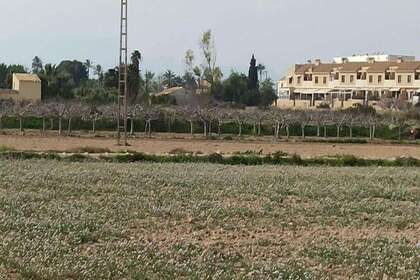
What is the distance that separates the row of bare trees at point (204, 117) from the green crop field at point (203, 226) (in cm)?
4109

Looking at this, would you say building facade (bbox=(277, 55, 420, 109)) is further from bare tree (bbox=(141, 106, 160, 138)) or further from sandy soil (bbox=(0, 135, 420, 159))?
sandy soil (bbox=(0, 135, 420, 159))

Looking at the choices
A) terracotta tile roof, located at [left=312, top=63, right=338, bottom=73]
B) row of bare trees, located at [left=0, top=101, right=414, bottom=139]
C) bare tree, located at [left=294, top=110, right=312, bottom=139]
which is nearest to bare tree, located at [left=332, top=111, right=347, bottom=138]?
row of bare trees, located at [left=0, top=101, right=414, bottom=139]

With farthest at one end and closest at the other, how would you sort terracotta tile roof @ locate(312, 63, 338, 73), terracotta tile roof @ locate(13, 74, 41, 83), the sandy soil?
terracotta tile roof @ locate(312, 63, 338, 73), terracotta tile roof @ locate(13, 74, 41, 83), the sandy soil

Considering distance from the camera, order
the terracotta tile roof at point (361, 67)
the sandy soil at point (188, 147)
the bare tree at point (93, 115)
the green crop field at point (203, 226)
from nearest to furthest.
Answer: the green crop field at point (203, 226), the sandy soil at point (188, 147), the bare tree at point (93, 115), the terracotta tile roof at point (361, 67)

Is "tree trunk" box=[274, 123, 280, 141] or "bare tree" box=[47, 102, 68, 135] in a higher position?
"bare tree" box=[47, 102, 68, 135]

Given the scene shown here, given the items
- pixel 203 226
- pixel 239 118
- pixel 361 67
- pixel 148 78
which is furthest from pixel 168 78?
pixel 203 226

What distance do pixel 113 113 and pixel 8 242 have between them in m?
55.5

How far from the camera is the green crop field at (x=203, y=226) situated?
913cm

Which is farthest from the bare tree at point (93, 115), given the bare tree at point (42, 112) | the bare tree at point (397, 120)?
the bare tree at point (397, 120)

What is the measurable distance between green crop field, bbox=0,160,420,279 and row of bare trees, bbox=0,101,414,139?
41.1 metres

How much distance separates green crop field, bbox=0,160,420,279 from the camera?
913 centimetres

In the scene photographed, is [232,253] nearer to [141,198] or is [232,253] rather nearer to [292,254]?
[292,254]

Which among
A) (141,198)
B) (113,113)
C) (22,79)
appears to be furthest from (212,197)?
(22,79)

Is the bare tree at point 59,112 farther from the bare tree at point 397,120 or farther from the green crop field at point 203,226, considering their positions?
the green crop field at point 203,226
